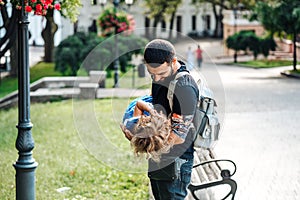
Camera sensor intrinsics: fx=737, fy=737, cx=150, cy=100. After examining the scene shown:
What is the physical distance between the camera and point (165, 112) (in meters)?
5.11

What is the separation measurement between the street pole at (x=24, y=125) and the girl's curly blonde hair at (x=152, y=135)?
200 cm

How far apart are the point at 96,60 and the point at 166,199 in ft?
72.7

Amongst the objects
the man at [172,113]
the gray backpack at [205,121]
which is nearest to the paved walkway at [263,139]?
the gray backpack at [205,121]

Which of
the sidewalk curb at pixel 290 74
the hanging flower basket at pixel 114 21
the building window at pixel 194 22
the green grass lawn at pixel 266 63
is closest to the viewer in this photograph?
the hanging flower basket at pixel 114 21

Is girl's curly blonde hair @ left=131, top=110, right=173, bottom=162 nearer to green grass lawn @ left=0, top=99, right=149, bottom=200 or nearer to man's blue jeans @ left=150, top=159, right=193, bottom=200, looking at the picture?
man's blue jeans @ left=150, top=159, right=193, bottom=200

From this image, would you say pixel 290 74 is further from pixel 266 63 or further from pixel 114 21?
pixel 266 63

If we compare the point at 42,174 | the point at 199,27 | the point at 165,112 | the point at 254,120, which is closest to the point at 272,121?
the point at 254,120

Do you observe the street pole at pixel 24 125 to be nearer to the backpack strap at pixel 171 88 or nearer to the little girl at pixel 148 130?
the little girl at pixel 148 130

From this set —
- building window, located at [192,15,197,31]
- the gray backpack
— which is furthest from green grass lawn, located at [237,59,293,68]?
building window, located at [192,15,197,31]

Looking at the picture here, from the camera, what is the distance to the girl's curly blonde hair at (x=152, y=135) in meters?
4.96

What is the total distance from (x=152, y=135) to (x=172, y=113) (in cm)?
20

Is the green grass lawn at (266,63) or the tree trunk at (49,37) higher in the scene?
the tree trunk at (49,37)

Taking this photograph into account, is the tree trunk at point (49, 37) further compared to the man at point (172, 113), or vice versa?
the tree trunk at point (49, 37)

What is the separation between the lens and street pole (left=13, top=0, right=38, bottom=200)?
6742 millimetres
